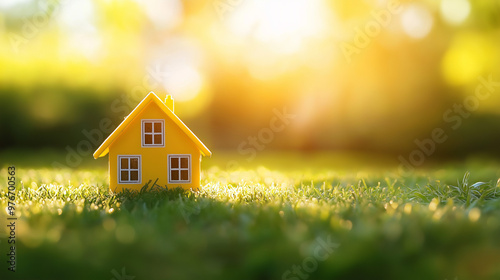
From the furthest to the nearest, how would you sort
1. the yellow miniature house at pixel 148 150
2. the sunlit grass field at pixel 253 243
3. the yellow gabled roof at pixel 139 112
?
1. the yellow miniature house at pixel 148 150
2. the yellow gabled roof at pixel 139 112
3. the sunlit grass field at pixel 253 243

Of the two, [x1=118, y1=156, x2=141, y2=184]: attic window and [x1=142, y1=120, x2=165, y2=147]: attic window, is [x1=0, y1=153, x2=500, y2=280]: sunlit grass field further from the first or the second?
[x1=142, y1=120, x2=165, y2=147]: attic window

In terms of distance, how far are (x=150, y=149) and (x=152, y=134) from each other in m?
0.21

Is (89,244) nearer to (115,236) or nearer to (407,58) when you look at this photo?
(115,236)

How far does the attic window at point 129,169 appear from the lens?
6.01 meters

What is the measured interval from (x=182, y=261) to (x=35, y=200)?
3.46 metres

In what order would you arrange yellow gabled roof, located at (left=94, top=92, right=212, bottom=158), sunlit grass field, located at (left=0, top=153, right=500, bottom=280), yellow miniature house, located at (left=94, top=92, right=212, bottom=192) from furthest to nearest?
yellow miniature house, located at (left=94, top=92, right=212, bottom=192), yellow gabled roof, located at (left=94, top=92, right=212, bottom=158), sunlit grass field, located at (left=0, top=153, right=500, bottom=280)

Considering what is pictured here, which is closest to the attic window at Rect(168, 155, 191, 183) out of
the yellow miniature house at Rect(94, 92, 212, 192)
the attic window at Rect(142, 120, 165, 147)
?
the yellow miniature house at Rect(94, 92, 212, 192)

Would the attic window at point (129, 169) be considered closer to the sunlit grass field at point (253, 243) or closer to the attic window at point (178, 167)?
→ the attic window at point (178, 167)

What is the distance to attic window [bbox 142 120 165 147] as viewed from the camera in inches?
236

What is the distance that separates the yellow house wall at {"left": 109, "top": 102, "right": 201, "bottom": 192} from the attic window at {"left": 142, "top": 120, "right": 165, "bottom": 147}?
1.7 inches

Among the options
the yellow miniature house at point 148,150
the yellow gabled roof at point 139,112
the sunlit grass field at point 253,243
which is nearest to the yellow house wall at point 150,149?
the yellow miniature house at point 148,150

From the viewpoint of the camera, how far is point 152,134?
600 cm

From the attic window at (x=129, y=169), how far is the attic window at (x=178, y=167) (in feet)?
1.45

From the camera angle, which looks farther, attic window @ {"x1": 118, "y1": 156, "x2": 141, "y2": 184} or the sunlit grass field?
attic window @ {"x1": 118, "y1": 156, "x2": 141, "y2": 184}
